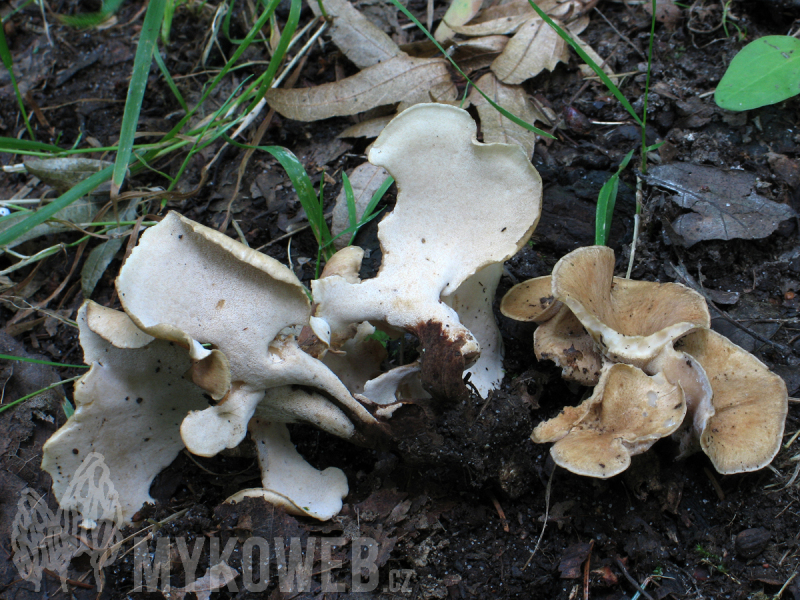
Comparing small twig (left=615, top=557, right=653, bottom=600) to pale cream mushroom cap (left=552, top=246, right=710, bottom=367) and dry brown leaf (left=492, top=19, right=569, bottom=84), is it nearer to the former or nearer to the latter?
pale cream mushroom cap (left=552, top=246, right=710, bottom=367)

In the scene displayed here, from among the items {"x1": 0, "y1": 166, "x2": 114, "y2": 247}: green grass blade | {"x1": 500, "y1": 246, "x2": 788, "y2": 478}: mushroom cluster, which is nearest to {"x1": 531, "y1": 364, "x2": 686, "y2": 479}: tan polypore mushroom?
{"x1": 500, "y1": 246, "x2": 788, "y2": 478}: mushroom cluster

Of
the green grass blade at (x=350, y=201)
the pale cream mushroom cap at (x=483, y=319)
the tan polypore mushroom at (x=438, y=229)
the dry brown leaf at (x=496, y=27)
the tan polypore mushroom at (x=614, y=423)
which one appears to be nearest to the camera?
the tan polypore mushroom at (x=614, y=423)

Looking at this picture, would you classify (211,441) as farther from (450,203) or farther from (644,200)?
(644,200)

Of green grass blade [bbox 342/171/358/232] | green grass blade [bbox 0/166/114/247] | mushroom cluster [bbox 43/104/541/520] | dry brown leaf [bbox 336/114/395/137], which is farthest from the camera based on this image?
dry brown leaf [bbox 336/114/395/137]

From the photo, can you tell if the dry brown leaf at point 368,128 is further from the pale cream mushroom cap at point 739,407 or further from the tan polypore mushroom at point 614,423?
the pale cream mushroom cap at point 739,407

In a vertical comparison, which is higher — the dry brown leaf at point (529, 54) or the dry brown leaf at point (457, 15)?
the dry brown leaf at point (457, 15)

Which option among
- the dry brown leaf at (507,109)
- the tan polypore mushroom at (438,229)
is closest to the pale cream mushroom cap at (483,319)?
the tan polypore mushroom at (438,229)
